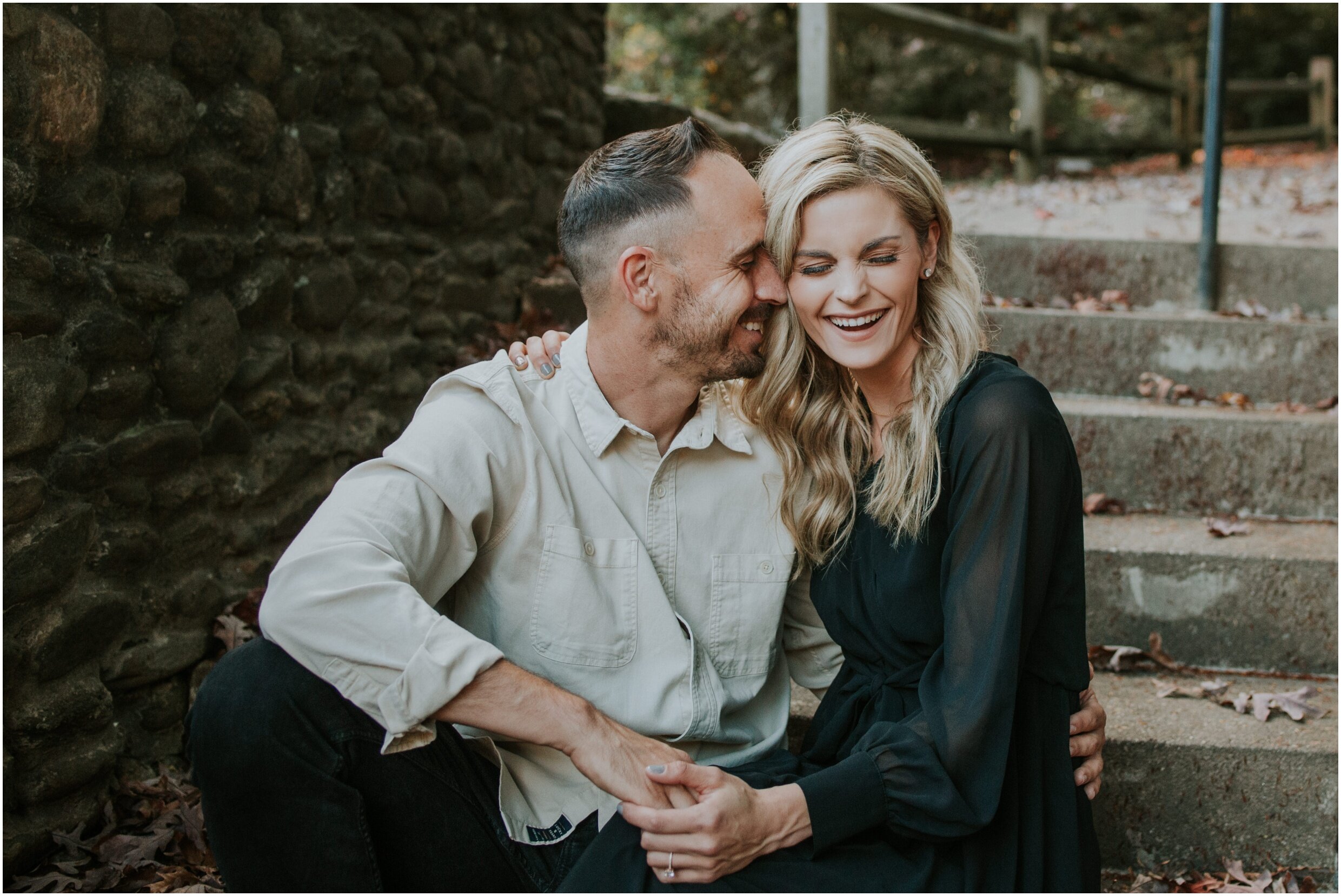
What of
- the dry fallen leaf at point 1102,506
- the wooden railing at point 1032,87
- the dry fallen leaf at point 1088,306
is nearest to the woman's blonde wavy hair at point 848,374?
the dry fallen leaf at point 1102,506

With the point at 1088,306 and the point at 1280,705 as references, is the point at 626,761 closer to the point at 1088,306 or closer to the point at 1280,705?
the point at 1280,705

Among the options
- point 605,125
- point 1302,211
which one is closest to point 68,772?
point 605,125

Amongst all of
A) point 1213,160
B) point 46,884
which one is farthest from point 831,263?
point 1213,160

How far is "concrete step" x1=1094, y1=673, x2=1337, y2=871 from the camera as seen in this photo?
224cm

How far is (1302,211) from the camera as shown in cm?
532

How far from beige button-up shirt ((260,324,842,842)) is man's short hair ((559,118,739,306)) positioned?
168 mm

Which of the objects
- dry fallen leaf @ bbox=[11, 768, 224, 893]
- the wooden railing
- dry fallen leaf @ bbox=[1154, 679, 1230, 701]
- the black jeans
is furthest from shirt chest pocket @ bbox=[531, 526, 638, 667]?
the wooden railing

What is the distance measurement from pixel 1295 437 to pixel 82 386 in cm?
310

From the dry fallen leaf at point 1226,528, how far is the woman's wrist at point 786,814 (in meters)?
1.81

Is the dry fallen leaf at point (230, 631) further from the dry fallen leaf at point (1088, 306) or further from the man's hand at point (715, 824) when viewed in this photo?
the dry fallen leaf at point (1088, 306)

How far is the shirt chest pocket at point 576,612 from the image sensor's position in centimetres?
188

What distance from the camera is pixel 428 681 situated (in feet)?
5.24

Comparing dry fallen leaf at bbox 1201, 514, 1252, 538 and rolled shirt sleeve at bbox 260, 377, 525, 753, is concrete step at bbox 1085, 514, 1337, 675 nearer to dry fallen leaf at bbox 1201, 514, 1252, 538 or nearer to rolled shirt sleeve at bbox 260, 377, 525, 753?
dry fallen leaf at bbox 1201, 514, 1252, 538

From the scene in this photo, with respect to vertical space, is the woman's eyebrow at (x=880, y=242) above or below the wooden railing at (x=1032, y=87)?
below
